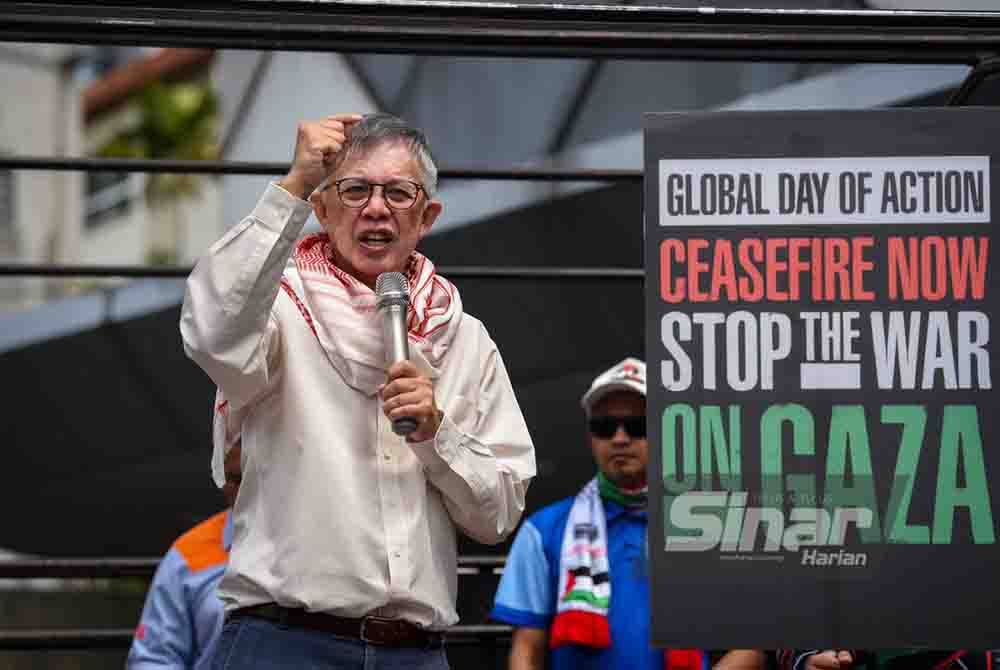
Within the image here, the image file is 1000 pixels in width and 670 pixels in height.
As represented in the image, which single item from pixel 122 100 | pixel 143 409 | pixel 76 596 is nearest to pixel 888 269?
pixel 76 596

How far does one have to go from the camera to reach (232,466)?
349 cm

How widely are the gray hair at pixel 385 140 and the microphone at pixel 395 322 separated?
31 centimetres

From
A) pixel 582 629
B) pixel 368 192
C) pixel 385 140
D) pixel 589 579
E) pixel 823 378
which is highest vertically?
pixel 385 140

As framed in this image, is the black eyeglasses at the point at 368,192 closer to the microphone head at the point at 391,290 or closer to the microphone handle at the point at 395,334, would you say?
the microphone head at the point at 391,290

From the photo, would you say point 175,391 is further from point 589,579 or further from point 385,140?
point 385,140

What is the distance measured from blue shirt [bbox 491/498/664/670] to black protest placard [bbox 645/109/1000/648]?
4.01ft

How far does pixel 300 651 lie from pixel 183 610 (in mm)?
1634

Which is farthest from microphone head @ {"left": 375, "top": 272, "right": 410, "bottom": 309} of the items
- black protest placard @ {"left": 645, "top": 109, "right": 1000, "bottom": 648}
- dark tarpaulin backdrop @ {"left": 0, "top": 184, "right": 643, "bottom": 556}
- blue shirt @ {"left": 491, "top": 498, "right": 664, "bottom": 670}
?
dark tarpaulin backdrop @ {"left": 0, "top": 184, "right": 643, "bottom": 556}

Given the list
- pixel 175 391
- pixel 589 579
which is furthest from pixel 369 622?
pixel 175 391

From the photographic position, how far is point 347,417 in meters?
3.13

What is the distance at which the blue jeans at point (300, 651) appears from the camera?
3.02 metres

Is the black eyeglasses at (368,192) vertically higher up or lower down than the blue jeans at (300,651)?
higher up

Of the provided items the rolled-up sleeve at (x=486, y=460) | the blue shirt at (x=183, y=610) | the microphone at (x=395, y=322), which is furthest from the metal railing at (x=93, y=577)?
the microphone at (x=395, y=322)

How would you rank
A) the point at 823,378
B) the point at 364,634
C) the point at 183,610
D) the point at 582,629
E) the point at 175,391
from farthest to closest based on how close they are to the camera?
1. the point at 175,391
2. the point at 183,610
3. the point at 582,629
4. the point at 823,378
5. the point at 364,634
